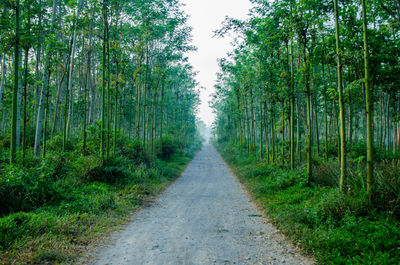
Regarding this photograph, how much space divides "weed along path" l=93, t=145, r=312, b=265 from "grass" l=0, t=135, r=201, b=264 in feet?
1.96

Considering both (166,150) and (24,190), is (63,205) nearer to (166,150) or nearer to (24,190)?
(24,190)

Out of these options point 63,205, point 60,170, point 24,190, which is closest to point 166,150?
point 60,170

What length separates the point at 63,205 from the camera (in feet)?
21.1

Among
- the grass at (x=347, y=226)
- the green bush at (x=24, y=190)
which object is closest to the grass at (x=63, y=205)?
the green bush at (x=24, y=190)

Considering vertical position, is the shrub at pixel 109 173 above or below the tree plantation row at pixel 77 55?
below

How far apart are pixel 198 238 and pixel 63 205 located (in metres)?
3.81

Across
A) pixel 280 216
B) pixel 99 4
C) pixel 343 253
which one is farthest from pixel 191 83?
pixel 343 253

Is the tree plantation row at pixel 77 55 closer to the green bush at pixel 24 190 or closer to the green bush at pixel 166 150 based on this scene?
the green bush at pixel 24 190

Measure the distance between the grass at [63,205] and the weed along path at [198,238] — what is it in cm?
60

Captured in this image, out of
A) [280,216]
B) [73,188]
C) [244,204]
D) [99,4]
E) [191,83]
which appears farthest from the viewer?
[191,83]

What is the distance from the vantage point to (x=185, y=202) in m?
8.95

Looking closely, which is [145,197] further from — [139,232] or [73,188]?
[139,232]

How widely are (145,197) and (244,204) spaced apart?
3.76 meters

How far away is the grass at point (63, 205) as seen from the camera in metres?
4.27
